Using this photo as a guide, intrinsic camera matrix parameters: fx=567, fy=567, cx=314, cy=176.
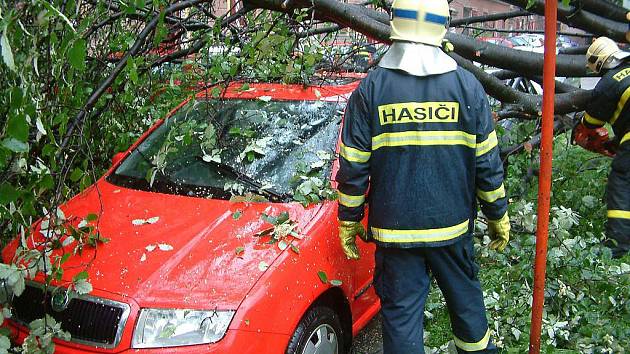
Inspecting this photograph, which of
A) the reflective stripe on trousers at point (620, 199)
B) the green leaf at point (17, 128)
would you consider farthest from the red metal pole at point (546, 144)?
the reflective stripe on trousers at point (620, 199)

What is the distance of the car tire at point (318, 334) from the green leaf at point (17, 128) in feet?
4.49

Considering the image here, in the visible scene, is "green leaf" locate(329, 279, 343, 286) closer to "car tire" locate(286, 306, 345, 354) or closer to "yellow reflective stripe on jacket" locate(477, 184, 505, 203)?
"car tire" locate(286, 306, 345, 354)

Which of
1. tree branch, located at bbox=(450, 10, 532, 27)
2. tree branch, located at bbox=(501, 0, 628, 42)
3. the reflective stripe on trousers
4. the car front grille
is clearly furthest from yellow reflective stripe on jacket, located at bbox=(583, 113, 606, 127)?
the car front grille

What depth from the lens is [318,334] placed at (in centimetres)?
269

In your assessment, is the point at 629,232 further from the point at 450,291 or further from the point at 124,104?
the point at 124,104

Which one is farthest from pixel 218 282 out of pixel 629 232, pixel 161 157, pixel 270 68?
pixel 629 232

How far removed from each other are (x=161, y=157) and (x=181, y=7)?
129cm

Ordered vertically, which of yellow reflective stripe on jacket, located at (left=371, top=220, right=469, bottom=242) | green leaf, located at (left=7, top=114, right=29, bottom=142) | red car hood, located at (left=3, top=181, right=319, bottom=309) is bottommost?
red car hood, located at (left=3, top=181, right=319, bottom=309)

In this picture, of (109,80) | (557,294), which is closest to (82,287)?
(109,80)

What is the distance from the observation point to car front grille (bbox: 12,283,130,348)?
2.31 metres

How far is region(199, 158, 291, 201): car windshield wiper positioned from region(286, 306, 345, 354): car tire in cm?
63

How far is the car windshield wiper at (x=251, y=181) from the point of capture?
9.89 ft

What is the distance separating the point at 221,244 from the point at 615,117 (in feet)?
10.7

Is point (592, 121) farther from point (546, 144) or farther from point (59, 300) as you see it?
point (59, 300)
